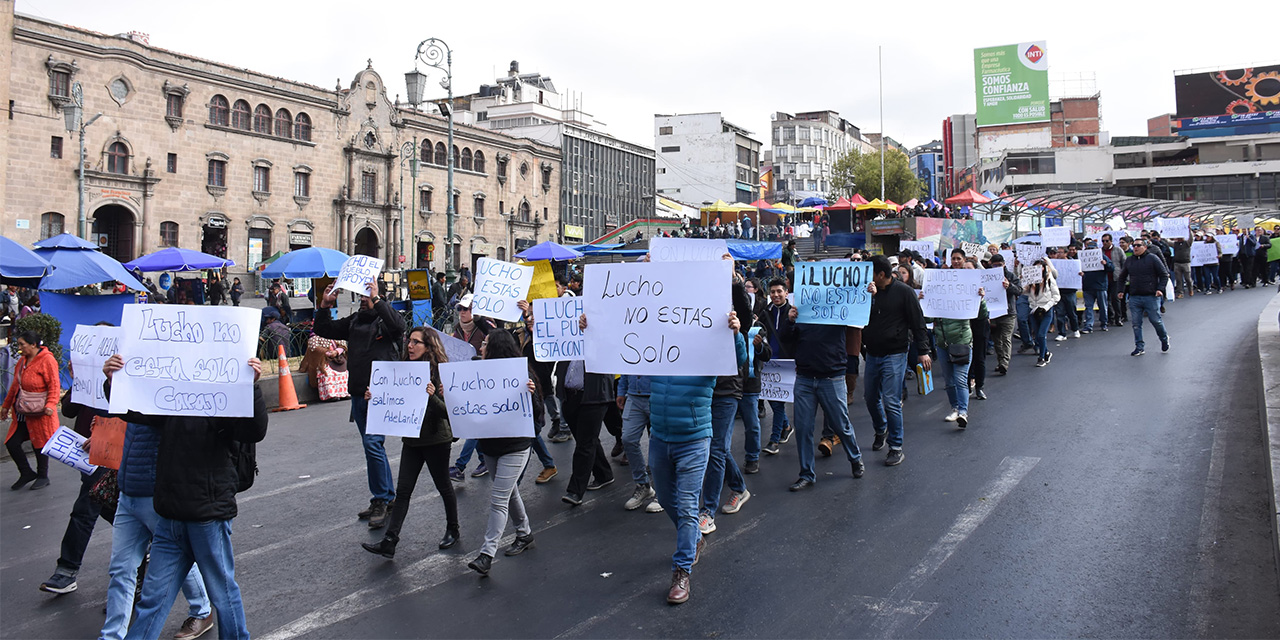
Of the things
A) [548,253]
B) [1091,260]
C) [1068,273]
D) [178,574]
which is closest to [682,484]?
[178,574]

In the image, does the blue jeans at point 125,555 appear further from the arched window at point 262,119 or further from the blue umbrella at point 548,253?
the arched window at point 262,119

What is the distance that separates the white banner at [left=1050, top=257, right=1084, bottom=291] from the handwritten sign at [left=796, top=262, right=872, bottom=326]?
1000 centimetres

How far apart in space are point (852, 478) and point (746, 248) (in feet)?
61.4

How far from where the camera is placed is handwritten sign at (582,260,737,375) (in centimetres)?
564

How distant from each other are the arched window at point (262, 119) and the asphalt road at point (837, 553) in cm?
4163

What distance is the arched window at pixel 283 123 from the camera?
156 ft

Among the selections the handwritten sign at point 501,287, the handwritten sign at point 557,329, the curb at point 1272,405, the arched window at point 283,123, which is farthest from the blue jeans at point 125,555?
the arched window at point 283,123

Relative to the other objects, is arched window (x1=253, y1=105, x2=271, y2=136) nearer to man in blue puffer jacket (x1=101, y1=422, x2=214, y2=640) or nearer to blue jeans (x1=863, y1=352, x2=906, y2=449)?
blue jeans (x1=863, y1=352, x2=906, y2=449)

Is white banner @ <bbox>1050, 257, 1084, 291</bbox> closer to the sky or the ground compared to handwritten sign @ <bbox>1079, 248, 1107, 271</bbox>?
closer to the ground

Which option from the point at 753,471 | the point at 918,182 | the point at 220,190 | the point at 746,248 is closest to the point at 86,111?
the point at 220,190

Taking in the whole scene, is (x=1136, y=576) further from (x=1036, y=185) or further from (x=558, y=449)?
(x=1036, y=185)

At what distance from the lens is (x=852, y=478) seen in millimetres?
8070

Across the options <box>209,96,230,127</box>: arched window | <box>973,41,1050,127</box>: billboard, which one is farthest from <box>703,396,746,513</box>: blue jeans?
<box>973,41,1050,127</box>: billboard

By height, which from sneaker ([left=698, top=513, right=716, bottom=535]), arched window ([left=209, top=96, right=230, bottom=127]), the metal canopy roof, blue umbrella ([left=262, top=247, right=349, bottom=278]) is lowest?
sneaker ([left=698, top=513, right=716, bottom=535])
